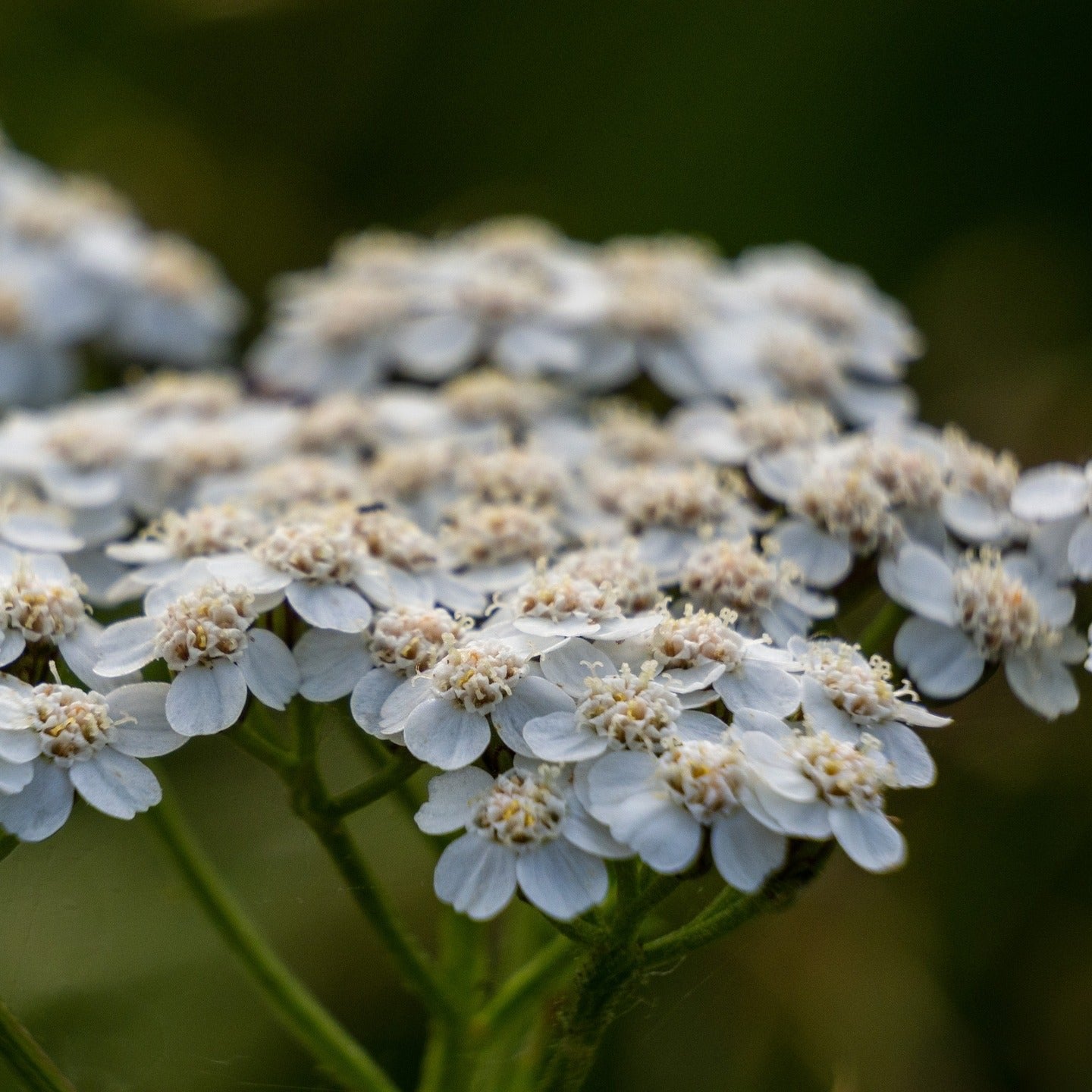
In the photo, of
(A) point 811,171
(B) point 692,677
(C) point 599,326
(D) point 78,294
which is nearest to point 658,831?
(B) point 692,677

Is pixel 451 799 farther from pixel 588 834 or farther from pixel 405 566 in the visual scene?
pixel 405 566

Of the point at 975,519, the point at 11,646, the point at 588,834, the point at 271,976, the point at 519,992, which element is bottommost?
the point at 271,976

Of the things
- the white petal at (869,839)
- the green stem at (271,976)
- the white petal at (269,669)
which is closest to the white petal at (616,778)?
the white petal at (869,839)

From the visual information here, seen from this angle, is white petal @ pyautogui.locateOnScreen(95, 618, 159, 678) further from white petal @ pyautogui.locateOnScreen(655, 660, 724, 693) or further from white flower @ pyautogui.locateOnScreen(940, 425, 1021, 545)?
white flower @ pyautogui.locateOnScreen(940, 425, 1021, 545)

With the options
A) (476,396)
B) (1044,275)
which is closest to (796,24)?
(1044,275)

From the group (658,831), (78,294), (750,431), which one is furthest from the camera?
(78,294)

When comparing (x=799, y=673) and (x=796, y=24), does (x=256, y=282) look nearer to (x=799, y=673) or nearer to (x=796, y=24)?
(x=796, y=24)
